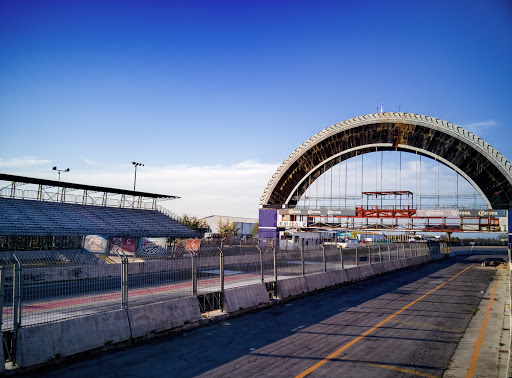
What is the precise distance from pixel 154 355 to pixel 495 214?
4518cm

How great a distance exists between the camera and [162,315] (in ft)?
33.5

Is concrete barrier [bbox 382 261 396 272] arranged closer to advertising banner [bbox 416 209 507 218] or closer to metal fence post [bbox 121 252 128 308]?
advertising banner [bbox 416 209 507 218]

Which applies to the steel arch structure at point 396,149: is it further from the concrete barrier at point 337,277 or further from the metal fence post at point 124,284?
the metal fence post at point 124,284

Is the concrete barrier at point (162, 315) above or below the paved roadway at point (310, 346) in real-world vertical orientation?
above

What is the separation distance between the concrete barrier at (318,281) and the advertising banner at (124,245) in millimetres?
19630

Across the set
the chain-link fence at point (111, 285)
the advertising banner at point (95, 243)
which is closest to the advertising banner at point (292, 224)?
the advertising banner at point (95, 243)

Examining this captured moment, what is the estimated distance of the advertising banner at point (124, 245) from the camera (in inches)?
1236

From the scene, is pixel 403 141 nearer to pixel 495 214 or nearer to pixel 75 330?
pixel 495 214

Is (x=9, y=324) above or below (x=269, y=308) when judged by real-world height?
above

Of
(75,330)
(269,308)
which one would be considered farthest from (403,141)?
(75,330)

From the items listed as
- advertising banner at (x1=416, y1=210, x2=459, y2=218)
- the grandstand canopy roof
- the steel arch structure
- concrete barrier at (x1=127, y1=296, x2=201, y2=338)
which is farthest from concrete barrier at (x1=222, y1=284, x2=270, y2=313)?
the steel arch structure

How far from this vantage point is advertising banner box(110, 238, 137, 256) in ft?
103

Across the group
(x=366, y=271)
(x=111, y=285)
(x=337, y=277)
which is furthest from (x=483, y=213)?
(x=111, y=285)

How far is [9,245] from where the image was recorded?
27766mm
